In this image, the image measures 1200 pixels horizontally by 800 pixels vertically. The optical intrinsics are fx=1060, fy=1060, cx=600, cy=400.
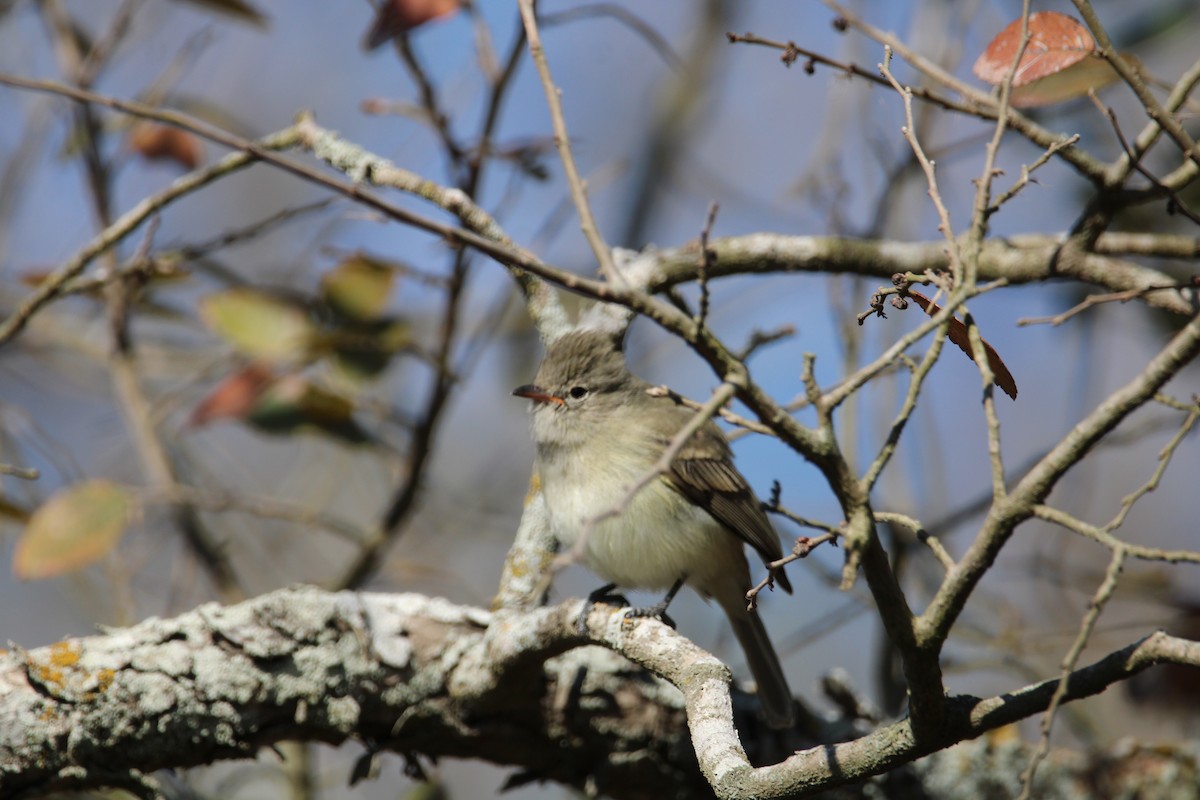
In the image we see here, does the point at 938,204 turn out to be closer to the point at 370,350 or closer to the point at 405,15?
the point at 405,15

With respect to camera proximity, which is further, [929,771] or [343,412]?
[343,412]

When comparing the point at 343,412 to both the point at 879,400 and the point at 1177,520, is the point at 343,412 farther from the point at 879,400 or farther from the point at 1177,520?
the point at 1177,520

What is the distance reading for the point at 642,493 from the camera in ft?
12.0

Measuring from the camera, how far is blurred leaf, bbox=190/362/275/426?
3.87 metres

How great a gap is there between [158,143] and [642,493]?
256cm

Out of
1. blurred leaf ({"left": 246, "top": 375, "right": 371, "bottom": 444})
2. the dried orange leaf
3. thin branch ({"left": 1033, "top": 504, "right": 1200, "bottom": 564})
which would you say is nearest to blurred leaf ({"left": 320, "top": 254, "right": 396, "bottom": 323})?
blurred leaf ({"left": 246, "top": 375, "right": 371, "bottom": 444})

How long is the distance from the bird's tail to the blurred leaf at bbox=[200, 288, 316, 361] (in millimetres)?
1882

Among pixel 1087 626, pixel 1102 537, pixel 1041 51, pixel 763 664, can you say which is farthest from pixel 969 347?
pixel 763 664

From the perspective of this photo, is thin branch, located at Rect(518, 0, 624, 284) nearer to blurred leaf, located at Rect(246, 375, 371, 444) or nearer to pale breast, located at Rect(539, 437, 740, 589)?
pale breast, located at Rect(539, 437, 740, 589)

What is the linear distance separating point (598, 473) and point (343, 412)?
104 centimetres

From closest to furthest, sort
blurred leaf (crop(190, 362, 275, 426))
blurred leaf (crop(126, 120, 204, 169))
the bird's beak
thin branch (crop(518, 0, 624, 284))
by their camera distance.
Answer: thin branch (crop(518, 0, 624, 284))
blurred leaf (crop(190, 362, 275, 426))
the bird's beak
blurred leaf (crop(126, 120, 204, 169))

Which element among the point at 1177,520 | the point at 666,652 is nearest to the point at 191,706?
the point at 666,652

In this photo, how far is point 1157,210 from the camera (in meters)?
4.89

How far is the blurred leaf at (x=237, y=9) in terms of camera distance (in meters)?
3.89
